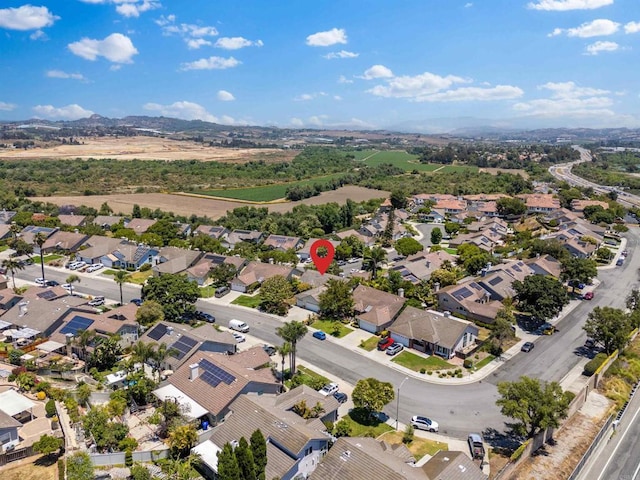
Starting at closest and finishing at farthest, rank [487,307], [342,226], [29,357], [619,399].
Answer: [619,399] → [29,357] → [487,307] → [342,226]

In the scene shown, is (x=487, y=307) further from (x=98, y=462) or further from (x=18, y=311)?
(x=18, y=311)

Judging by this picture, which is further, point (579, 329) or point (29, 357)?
point (579, 329)

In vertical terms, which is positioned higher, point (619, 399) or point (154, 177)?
point (154, 177)

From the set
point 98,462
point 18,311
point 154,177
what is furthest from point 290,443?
point 154,177

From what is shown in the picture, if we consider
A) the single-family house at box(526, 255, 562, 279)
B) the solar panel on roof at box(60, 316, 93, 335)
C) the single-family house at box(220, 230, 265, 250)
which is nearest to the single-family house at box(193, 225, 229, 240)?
the single-family house at box(220, 230, 265, 250)

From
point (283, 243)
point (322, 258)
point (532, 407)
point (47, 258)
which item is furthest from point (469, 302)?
point (47, 258)

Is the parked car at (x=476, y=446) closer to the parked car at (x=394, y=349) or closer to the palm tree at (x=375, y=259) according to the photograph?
the parked car at (x=394, y=349)

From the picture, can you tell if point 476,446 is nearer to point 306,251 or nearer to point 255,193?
point 306,251
